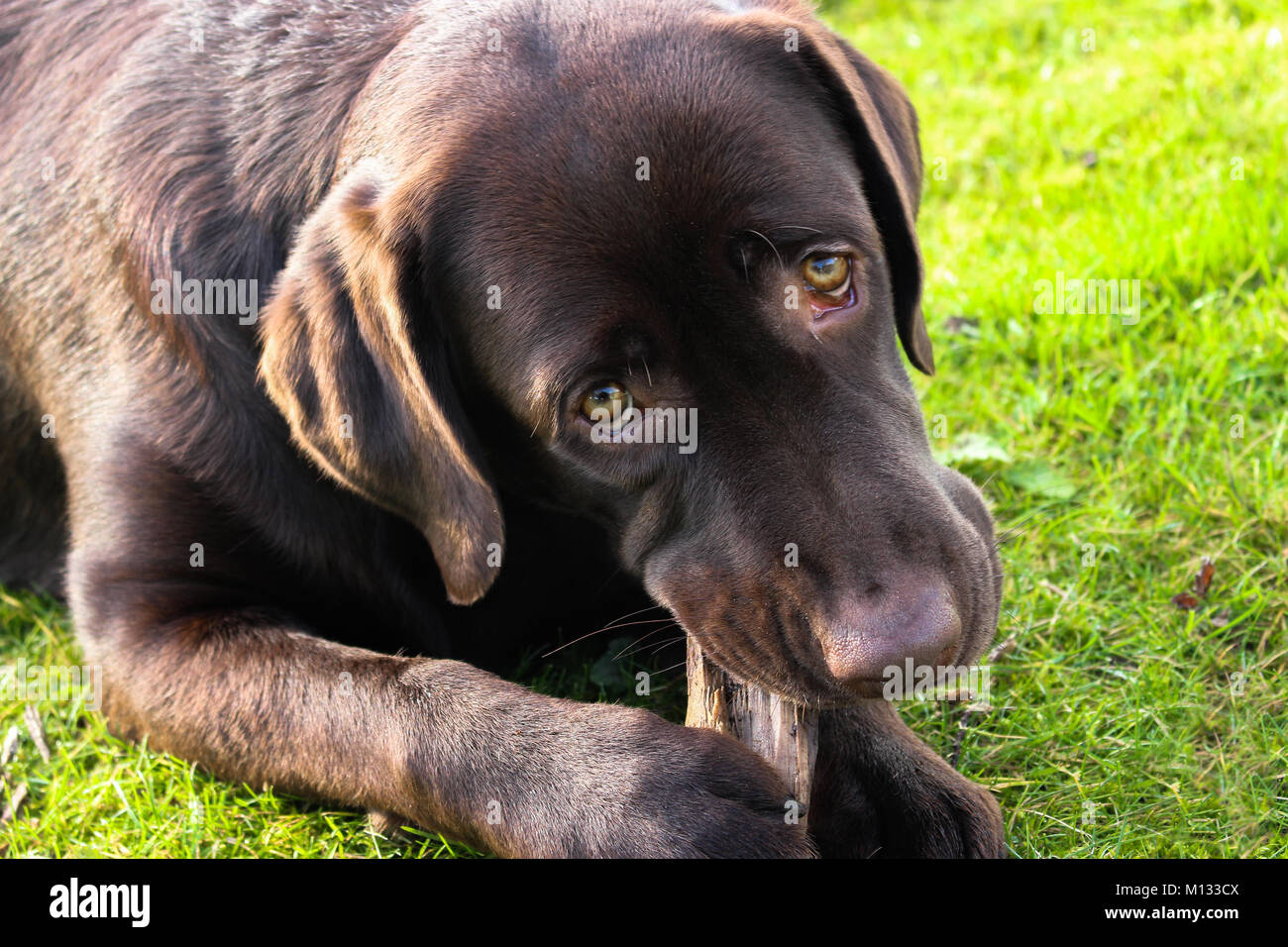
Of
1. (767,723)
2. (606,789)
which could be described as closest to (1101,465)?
(767,723)

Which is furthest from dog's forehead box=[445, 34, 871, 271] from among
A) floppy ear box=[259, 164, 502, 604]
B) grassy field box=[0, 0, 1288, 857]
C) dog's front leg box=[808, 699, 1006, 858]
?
grassy field box=[0, 0, 1288, 857]

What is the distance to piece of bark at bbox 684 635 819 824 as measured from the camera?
271cm

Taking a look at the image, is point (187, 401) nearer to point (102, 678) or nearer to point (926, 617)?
point (102, 678)

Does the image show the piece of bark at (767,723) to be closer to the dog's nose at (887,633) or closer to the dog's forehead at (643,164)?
the dog's nose at (887,633)

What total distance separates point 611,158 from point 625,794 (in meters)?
1.15

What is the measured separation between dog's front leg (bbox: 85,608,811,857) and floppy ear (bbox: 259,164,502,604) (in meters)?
0.30

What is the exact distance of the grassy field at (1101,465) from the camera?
314 cm

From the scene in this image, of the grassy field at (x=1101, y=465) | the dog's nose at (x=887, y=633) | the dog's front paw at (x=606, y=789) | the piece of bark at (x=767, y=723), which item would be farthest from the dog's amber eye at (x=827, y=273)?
the grassy field at (x=1101, y=465)

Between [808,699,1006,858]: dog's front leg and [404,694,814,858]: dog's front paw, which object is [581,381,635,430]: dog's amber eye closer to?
[404,694,814,858]: dog's front paw

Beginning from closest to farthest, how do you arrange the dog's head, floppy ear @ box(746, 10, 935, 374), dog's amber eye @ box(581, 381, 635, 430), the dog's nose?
1. the dog's nose
2. the dog's head
3. dog's amber eye @ box(581, 381, 635, 430)
4. floppy ear @ box(746, 10, 935, 374)

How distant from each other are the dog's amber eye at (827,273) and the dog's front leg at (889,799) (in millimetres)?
826

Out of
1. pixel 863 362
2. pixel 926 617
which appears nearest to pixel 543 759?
pixel 926 617

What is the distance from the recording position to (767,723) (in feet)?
9.04

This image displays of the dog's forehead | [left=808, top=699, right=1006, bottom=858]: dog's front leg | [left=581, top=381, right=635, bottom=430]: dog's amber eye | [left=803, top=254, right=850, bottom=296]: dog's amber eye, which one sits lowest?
[left=808, top=699, right=1006, bottom=858]: dog's front leg
